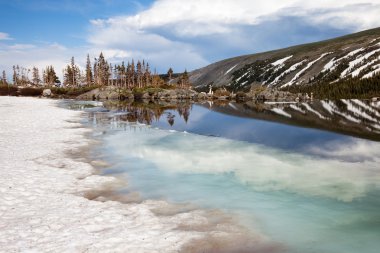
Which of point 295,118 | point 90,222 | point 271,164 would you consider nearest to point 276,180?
point 271,164

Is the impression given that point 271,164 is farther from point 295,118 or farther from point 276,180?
point 295,118

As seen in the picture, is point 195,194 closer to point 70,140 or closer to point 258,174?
point 258,174

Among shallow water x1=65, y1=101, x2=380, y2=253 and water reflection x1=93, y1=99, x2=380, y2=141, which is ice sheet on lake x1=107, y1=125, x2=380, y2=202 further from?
water reflection x1=93, y1=99, x2=380, y2=141

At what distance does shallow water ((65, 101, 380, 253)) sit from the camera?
11.5 meters

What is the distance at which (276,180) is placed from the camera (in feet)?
58.2

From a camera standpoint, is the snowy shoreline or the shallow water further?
the shallow water

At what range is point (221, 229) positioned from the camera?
11.3 m

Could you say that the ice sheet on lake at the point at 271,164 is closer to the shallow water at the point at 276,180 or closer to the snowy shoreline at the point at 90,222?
the shallow water at the point at 276,180

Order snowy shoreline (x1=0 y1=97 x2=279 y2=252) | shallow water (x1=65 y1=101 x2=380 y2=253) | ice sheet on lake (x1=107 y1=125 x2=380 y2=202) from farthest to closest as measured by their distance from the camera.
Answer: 1. ice sheet on lake (x1=107 y1=125 x2=380 y2=202)
2. shallow water (x1=65 y1=101 x2=380 y2=253)
3. snowy shoreline (x1=0 y1=97 x2=279 y2=252)

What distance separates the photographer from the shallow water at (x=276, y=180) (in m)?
11.5

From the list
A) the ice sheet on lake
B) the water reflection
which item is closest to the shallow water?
the ice sheet on lake

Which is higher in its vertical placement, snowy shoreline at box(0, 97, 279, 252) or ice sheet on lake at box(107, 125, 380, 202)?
snowy shoreline at box(0, 97, 279, 252)

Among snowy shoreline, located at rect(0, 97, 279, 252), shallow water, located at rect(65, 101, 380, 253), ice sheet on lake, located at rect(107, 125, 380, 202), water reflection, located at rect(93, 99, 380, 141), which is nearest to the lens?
snowy shoreline, located at rect(0, 97, 279, 252)

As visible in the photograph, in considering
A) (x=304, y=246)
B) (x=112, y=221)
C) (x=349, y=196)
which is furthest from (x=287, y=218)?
(x=112, y=221)
